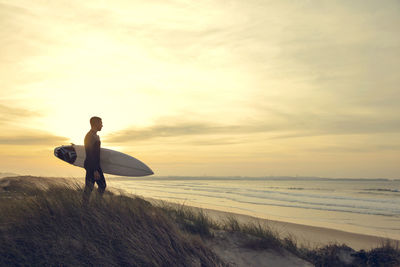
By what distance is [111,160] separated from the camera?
9.62 metres

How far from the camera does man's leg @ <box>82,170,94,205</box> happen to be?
5.54m

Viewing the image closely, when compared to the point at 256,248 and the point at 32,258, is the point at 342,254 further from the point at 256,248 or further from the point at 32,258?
the point at 32,258

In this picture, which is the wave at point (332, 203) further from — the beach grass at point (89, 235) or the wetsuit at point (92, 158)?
the beach grass at point (89, 235)

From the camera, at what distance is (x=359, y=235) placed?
11.4 metres

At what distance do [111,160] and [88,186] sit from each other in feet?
10.2

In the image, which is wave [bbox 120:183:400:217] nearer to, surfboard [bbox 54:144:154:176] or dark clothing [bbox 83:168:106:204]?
surfboard [bbox 54:144:154:176]

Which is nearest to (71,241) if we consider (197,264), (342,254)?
(197,264)

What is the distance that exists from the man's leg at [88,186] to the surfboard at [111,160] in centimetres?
253

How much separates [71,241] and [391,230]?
39.6 ft

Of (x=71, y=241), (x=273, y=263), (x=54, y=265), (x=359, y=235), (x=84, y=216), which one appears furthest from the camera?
(x=359, y=235)

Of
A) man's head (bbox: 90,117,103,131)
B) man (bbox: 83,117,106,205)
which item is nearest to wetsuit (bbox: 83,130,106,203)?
man (bbox: 83,117,106,205)

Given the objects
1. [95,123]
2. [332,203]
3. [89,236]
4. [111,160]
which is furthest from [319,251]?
[332,203]

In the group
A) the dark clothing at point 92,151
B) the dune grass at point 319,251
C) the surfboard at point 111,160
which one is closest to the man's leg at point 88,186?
the dark clothing at point 92,151

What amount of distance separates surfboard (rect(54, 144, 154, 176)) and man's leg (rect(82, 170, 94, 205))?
2.53m
